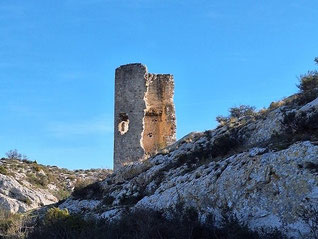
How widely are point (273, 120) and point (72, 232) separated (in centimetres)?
583

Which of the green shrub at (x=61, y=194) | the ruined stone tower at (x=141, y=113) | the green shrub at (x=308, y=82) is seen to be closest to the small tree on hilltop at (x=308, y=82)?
the green shrub at (x=308, y=82)

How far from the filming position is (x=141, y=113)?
2220cm

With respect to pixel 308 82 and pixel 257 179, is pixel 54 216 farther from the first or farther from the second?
pixel 308 82

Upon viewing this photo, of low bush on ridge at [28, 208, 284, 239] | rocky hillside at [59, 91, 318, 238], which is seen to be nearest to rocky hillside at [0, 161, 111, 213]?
rocky hillside at [59, 91, 318, 238]

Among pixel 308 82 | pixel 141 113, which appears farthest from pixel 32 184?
pixel 308 82

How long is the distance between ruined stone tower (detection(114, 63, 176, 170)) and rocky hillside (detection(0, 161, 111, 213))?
7.11 feet

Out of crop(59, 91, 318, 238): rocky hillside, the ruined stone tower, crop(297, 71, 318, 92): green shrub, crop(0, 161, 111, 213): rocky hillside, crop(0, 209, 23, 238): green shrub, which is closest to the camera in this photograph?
crop(59, 91, 318, 238): rocky hillside

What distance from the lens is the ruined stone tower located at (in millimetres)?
21875

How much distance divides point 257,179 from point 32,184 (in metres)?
21.3

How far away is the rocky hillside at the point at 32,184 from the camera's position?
20.9 metres

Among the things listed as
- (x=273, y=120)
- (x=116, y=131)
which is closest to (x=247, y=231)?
(x=273, y=120)

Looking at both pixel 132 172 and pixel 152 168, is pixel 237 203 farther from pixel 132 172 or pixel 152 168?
pixel 132 172

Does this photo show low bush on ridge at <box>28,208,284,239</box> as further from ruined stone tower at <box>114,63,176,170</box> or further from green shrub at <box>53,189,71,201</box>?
green shrub at <box>53,189,71,201</box>

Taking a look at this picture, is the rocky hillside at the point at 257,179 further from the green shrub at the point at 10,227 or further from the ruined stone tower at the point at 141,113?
the ruined stone tower at the point at 141,113
